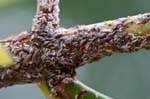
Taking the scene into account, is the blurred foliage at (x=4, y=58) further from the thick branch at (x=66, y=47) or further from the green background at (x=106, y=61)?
the green background at (x=106, y=61)

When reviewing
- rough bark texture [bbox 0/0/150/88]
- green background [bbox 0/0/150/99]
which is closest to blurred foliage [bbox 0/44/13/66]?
rough bark texture [bbox 0/0/150/88]

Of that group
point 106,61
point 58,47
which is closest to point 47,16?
point 58,47

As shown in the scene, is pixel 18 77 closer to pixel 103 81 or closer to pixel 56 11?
pixel 56 11

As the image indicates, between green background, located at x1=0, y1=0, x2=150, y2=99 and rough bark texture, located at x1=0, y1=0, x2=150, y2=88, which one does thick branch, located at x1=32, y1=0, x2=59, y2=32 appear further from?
green background, located at x1=0, y1=0, x2=150, y2=99

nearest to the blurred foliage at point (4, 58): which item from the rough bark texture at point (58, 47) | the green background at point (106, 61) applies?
the rough bark texture at point (58, 47)

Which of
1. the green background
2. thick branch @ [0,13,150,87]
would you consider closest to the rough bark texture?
thick branch @ [0,13,150,87]

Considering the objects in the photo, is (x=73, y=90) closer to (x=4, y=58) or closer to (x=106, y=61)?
(x=4, y=58)

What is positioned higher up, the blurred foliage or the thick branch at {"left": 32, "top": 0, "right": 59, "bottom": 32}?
the thick branch at {"left": 32, "top": 0, "right": 59, "bottom": 32}

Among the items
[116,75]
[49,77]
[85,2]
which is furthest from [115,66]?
[49,77]

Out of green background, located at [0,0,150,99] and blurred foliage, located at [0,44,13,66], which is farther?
green background, located at [0,0,150,99]
